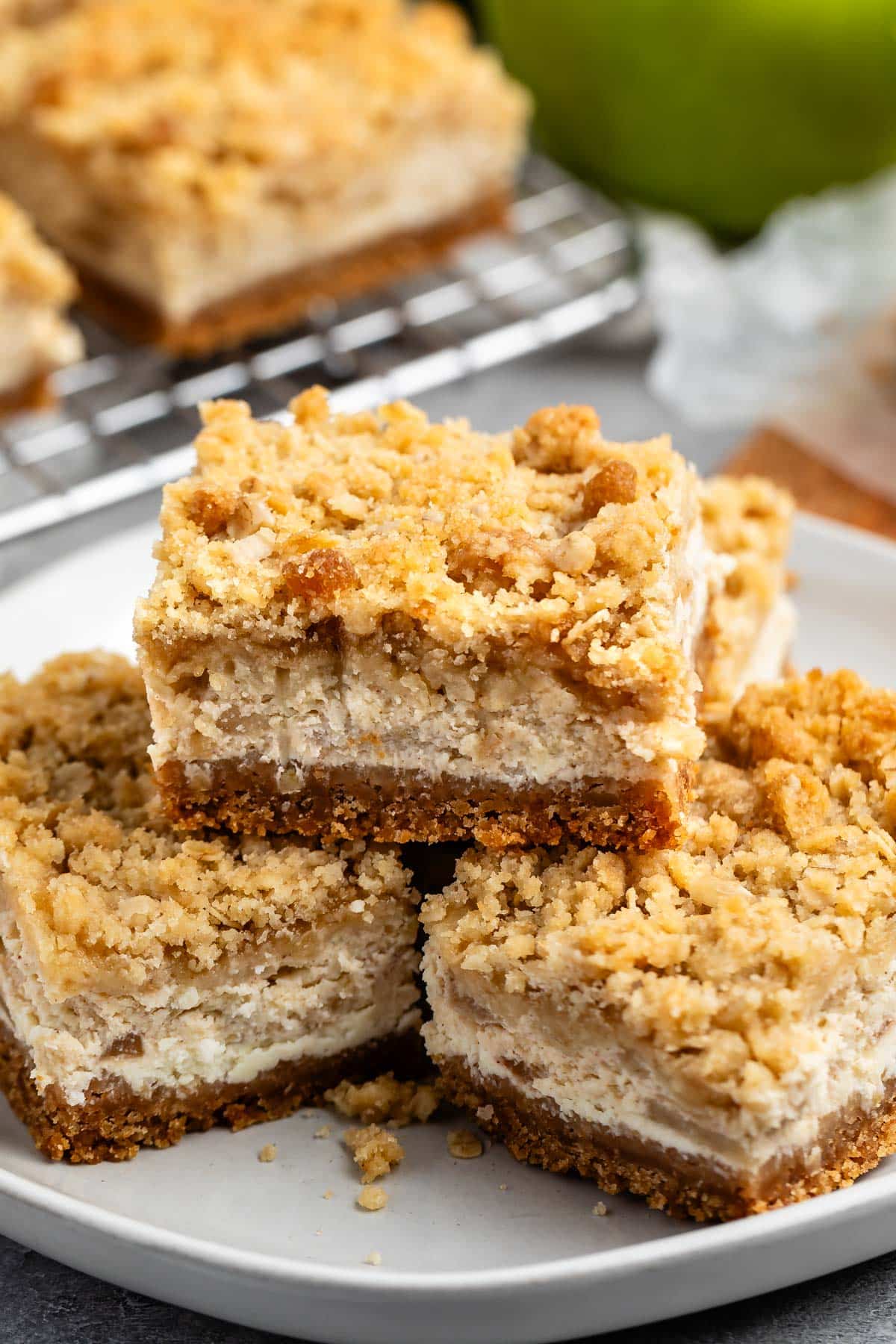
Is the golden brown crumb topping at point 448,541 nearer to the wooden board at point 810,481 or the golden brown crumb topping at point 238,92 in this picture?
the wooden board at point 810,481

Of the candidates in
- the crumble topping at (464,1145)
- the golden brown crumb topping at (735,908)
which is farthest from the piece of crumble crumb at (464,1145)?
the golden brown crumb topping at (735,908)

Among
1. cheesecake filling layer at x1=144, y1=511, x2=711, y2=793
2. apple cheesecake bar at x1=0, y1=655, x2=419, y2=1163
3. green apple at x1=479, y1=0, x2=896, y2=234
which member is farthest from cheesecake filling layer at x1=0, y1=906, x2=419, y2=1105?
green apple at x1=479, y1=0, x2=896, y2=234

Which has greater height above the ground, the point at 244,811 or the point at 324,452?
the point at 324,452

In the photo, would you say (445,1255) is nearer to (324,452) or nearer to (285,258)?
(324,452)

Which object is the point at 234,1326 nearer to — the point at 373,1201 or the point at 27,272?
the point at 373,1201

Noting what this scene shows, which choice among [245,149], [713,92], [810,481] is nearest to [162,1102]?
[810,481]

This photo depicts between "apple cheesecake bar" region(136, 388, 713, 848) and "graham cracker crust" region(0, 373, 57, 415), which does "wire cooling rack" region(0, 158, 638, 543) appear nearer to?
"graham cracker crust" region(0, 373, 57, 415)

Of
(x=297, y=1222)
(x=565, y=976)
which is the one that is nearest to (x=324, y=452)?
(x=565, y=976)
